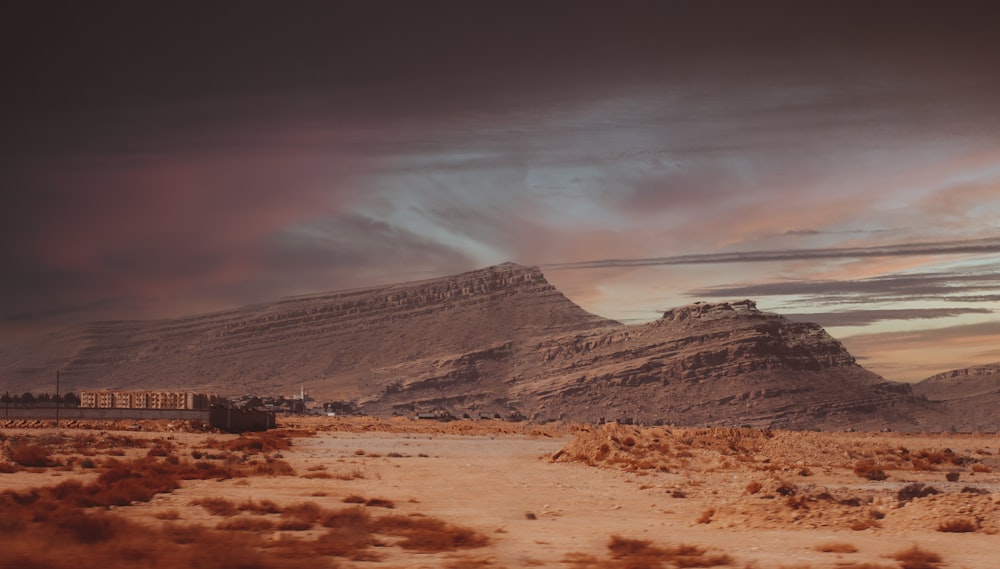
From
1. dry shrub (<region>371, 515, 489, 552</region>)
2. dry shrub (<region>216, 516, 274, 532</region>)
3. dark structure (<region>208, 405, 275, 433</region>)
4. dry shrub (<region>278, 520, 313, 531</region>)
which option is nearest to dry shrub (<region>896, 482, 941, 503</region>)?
dry shrub (<region>371, 515, 489, 552</region>)

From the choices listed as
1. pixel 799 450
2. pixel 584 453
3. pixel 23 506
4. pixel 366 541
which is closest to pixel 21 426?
pixel 584 453

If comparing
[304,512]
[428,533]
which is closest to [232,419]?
[304,512]

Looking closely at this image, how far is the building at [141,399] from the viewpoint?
384 feet


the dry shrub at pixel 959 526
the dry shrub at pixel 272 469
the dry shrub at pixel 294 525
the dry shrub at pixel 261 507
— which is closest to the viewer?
the dry shrub at pixel 294 525

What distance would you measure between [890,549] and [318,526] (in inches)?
426

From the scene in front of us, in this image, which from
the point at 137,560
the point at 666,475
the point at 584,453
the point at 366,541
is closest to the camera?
the point at 137,560

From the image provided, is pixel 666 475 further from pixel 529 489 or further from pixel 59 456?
pixel 59 456

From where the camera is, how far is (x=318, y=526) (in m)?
20.9

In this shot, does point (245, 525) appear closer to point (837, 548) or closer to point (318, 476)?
point (837, 548)

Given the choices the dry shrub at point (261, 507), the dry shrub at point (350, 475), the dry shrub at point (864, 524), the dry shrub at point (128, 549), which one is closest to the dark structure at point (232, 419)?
the dry shrub at point (350, 475)

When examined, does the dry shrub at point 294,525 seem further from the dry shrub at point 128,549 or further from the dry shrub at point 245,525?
the dry shrub at point 128,549

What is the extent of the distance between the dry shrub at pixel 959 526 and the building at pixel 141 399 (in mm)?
102092

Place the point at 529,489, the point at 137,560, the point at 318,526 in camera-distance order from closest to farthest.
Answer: the point at 137,560, the point at 318,526, the point at 529,489

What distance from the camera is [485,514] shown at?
83.8 ft
